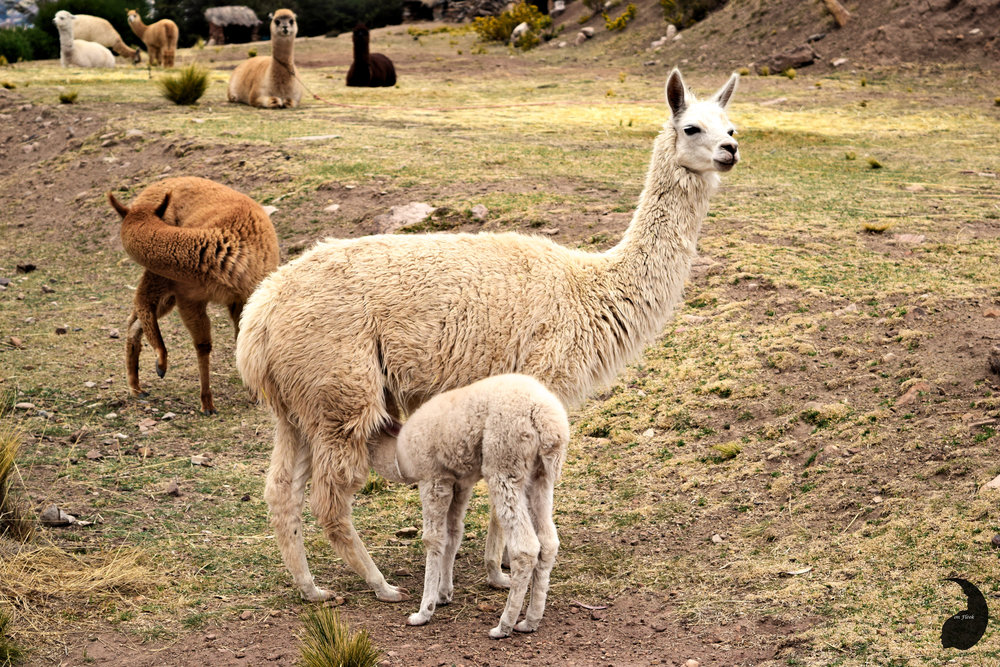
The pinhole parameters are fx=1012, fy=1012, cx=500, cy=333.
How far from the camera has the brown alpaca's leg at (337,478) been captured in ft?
16.0

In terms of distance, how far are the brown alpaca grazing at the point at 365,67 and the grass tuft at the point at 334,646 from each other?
60.7 ft

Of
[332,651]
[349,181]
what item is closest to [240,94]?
[349,181]

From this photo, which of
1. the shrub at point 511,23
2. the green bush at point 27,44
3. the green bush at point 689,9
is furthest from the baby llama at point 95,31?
the green bush at point 689,9

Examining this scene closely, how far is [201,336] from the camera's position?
26.3ft

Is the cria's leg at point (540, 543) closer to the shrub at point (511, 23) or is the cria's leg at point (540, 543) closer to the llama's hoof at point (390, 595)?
the llama's hoof at point (390, 595)

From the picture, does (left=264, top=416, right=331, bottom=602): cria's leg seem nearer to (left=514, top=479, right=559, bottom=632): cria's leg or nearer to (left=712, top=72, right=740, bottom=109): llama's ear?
(left=514, top=479, right=559, bottom=632): cria's leg

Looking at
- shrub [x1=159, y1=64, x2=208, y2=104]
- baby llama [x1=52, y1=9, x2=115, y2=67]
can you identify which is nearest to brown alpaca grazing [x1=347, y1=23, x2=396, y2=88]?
shrub [x1=159, y1=64, x2=208, y2=104]

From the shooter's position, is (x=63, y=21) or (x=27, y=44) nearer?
(x=63, y=21)

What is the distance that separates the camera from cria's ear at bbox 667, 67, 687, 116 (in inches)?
229

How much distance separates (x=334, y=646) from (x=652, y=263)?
2755mm

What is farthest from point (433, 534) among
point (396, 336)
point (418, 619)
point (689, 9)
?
point (689, 9)

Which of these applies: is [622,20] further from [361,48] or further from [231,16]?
[231,16]

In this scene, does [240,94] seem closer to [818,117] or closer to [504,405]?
[818,117]

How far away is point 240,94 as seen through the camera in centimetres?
1859
